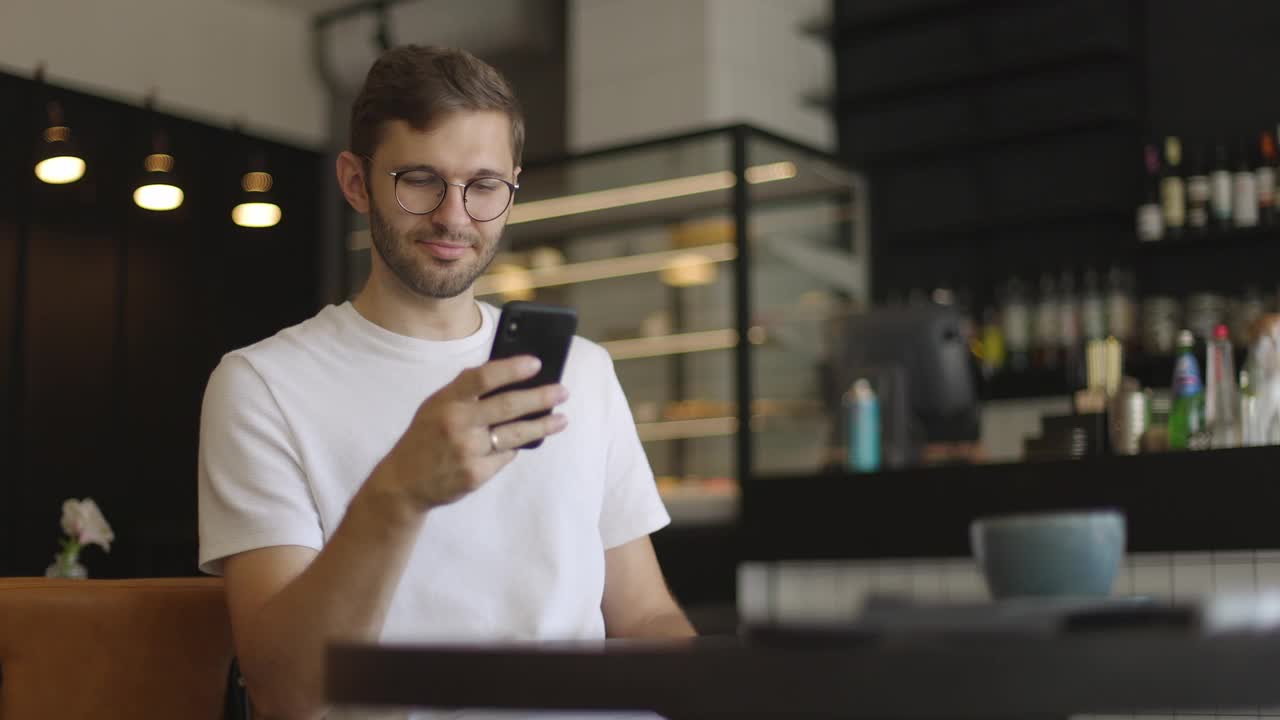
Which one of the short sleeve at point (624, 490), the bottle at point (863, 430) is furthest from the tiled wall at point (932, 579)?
the short sleeve at point (624, 490)

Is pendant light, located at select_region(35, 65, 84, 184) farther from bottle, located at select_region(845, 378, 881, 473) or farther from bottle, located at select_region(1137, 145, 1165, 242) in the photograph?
bottle, located at select_region(1137, 145, 1165, 242)

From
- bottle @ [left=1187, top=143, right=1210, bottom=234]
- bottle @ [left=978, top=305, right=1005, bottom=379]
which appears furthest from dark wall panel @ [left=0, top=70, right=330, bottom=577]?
bottle @ [left=1187, top=143, right=1210, bottom=234]

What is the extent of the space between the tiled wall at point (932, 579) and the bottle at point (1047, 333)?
1823 mm

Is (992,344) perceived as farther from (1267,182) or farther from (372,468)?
(372,468)

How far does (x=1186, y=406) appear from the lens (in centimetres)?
329

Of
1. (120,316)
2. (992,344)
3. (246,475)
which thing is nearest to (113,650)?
(246,475)

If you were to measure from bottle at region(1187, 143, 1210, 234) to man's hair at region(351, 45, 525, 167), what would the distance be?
4.39 m

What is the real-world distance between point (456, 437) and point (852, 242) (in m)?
4.90

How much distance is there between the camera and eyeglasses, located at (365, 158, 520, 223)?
1.30 metres

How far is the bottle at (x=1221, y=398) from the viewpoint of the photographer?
125 inches

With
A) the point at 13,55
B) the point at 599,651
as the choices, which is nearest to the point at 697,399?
the point at 13,55

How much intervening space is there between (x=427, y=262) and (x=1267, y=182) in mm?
4506

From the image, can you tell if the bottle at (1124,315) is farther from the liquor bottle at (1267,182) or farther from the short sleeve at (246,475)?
the short sleeve at (246,475)

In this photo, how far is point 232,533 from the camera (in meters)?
1.25
